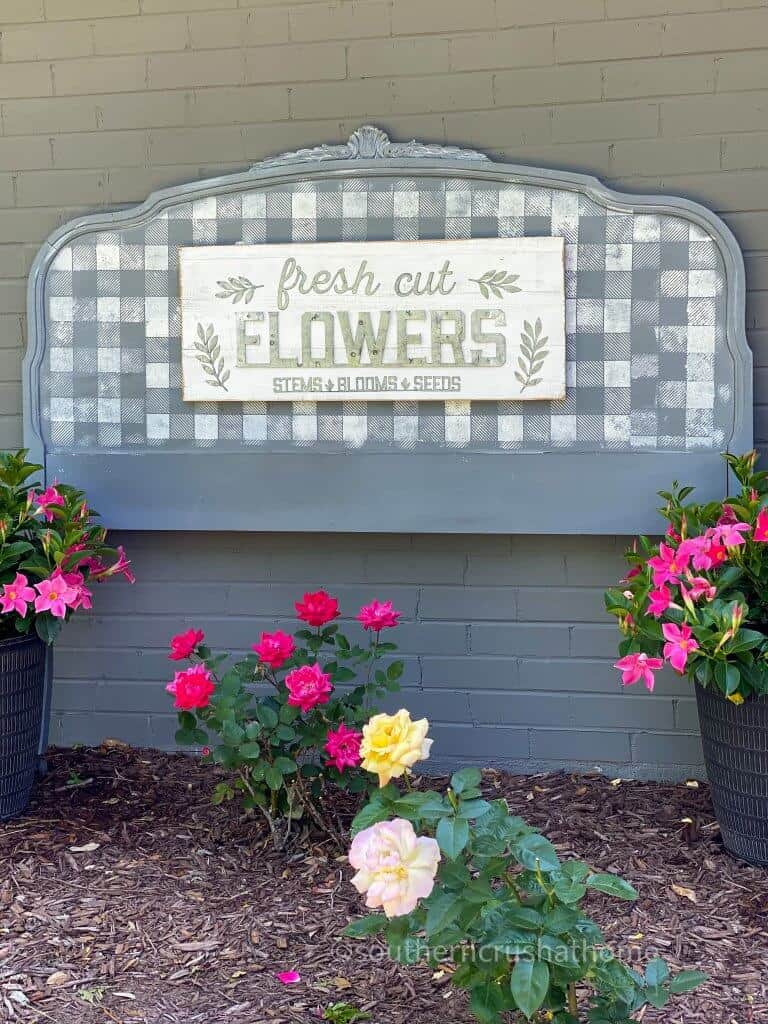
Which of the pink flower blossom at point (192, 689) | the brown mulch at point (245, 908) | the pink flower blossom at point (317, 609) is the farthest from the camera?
the pink flower blossom at point (317, 609)

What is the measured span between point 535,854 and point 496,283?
72.5 inches

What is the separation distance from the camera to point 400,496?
3.23 m

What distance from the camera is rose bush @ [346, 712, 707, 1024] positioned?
1.70m

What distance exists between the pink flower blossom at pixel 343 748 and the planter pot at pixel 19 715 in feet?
2.93

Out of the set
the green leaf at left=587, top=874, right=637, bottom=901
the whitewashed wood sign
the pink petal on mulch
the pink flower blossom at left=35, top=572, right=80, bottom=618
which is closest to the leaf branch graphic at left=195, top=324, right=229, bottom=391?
the whitewashed wood sign

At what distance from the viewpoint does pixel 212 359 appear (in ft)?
10.9

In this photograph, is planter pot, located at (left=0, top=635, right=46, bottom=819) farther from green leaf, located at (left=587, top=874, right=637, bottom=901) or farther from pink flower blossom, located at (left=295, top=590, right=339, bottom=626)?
green leaf, located at (left=587, top=874, right=637, bottom=901)

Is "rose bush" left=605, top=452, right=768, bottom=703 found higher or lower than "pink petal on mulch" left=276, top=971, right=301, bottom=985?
higher

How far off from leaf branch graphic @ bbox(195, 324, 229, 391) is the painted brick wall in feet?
1.58

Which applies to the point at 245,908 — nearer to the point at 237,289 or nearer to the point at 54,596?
the point at 54,596

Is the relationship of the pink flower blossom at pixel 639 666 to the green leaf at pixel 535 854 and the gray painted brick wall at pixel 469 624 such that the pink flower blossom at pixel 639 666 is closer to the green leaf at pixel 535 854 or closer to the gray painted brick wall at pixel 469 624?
the gray painted brick wall at pixel 469 624

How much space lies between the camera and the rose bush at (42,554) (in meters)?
2.91

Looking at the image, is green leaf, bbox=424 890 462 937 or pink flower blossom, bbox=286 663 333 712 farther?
pink flower blossom, bbox=286 663 333 712

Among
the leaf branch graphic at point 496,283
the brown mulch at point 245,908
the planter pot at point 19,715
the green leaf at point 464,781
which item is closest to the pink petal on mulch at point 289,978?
the brown mulch at point 245,908
